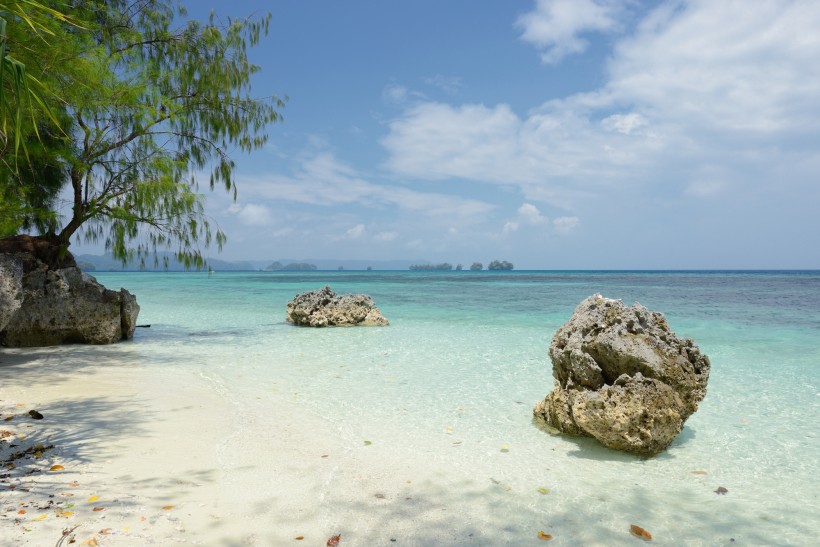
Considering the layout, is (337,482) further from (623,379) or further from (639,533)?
(623,379)

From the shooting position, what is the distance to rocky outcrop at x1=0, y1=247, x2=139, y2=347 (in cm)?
910

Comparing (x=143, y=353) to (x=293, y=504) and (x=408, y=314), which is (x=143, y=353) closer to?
(x=293, y=504)

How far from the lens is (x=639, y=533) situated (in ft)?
10.2

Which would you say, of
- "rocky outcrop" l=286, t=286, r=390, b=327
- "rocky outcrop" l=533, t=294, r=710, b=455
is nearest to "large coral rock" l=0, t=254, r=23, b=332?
"rocky outcrop" l=533, t=294, r=710, b=455

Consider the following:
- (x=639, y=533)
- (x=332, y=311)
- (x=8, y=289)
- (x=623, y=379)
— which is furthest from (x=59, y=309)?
(x=639, y=533)

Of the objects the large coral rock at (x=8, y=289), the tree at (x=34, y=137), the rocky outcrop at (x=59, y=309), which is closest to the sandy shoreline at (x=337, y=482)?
the large coral rock at (x=8, y=289)

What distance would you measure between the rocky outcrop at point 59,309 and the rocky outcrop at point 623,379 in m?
8.63

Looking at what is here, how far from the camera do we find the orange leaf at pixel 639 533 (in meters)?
3.07

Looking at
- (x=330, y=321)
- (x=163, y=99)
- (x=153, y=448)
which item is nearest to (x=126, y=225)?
(x=163, y=99)

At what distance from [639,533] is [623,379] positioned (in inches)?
68.7

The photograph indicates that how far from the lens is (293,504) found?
11.1 feet

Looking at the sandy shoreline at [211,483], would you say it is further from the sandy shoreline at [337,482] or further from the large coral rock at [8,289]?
the large coral rock at [8,289]

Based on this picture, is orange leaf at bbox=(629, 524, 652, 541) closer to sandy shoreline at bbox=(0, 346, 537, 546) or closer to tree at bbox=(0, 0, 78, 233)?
sandy shoreline at bbox=(0, 346, 537, 546)

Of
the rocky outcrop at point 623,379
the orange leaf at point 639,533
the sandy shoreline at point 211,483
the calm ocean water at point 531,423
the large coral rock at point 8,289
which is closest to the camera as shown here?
the sandy shoreline at point 211,483
